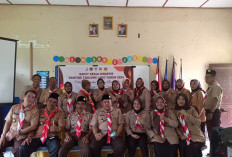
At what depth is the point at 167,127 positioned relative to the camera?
279 centimetres

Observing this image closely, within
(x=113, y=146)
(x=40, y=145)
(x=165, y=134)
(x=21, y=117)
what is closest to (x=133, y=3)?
(x=165, y=134)

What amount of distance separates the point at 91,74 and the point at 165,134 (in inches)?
98.1

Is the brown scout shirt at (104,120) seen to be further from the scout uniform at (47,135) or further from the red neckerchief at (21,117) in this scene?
the red neckerchief at (21,117)

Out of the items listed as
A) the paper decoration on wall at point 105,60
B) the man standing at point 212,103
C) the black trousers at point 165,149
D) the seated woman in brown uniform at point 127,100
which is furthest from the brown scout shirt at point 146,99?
the paper decoration on wall at point 105,60

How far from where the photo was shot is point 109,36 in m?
4.72

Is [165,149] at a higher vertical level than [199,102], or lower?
lower

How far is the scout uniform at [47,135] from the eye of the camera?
2.62 metres

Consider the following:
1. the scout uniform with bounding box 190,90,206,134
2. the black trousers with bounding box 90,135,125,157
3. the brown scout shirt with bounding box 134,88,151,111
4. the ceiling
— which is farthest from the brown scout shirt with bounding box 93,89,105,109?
the ceiling

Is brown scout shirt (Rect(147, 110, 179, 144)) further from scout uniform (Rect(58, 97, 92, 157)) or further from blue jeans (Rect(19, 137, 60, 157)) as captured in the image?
blue jeans (Rect(19, 137, 60, 157))

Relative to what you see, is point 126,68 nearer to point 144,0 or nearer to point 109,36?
point 109,36

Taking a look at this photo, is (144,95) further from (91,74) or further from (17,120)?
(17,120)

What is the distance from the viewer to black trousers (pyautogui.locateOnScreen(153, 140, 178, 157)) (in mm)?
2621

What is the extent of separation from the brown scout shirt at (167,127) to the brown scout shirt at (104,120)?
1.49ft

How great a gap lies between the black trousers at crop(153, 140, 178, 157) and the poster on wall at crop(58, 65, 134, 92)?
2.18 m
